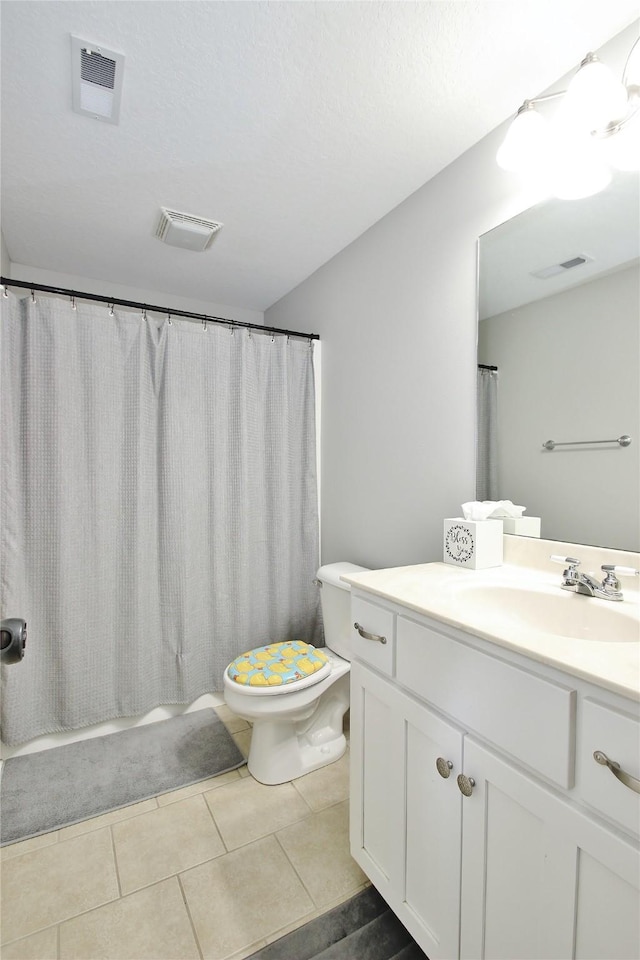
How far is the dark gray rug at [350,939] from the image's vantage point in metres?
1.12

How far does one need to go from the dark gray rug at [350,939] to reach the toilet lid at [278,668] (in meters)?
0.63

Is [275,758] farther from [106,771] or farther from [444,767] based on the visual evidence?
[444,767]

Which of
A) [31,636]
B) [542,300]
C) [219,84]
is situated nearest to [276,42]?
[219,84]

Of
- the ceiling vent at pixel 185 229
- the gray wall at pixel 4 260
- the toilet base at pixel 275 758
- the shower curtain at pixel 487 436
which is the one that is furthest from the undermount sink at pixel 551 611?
the gray wall at pixel 4 260

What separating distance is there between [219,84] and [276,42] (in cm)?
21

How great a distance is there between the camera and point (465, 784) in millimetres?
889

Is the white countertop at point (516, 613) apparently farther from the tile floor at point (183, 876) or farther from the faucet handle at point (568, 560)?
the tile floor at point (183, 876)

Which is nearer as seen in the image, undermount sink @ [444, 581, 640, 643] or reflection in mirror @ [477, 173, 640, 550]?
undermount sink @ [444, 581, 640, 643]

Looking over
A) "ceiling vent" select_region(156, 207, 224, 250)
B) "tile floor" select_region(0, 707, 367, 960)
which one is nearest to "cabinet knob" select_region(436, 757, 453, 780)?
"tile floor" select_region(0, 707, 367, 960)

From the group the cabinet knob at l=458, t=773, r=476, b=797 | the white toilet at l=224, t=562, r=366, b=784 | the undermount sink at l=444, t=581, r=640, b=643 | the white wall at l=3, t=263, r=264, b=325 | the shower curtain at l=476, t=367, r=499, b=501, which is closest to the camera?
the cabinet knob at l=458, t=773, r=476, b=797

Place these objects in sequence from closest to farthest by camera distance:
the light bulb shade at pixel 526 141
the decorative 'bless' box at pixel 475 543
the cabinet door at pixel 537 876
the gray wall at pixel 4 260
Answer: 1. the cabinet door at pixel 537 876
2. the light bulb shade at pixel 526 141
3. the decorative 'bless' box at pixel 475 543
4. the gray wall at pixel 4 260

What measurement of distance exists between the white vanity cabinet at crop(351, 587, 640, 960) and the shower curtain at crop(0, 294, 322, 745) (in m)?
1.21

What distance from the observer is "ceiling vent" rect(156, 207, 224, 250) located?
193 centimetres

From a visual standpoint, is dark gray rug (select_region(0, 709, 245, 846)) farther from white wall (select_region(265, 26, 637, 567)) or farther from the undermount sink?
the undermount sink
